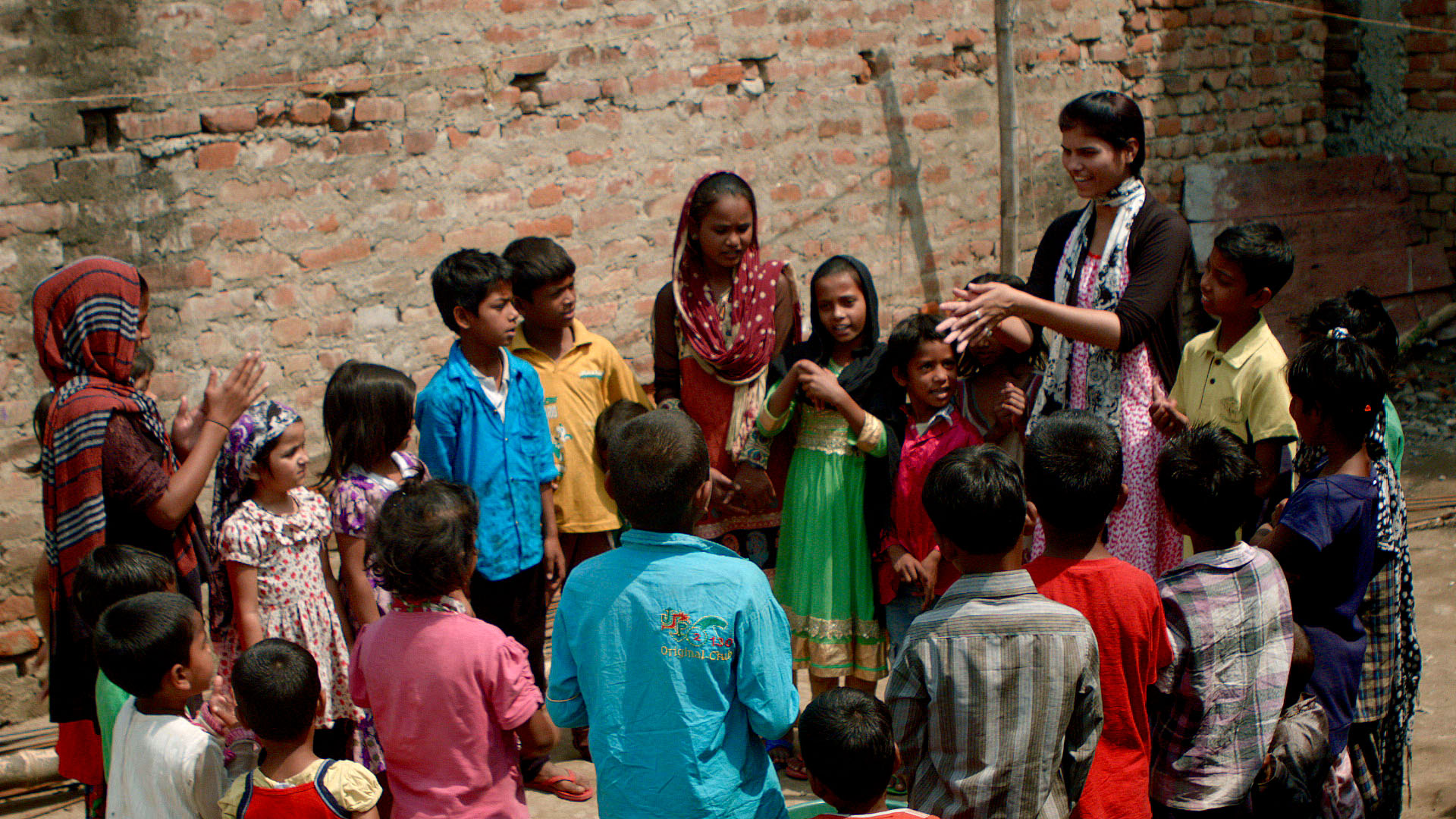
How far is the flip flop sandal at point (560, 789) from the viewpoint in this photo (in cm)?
354

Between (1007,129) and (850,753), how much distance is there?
15.8 ft

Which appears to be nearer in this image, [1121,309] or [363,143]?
[1121,309]

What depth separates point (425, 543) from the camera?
2.32 metres

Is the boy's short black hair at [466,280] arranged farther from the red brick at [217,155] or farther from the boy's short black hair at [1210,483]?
the boy's short black hair at [1210,483]

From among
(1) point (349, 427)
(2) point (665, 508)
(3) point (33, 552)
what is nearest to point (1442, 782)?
(2) point (665, 508)

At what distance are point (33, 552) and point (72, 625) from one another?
1.51 meters

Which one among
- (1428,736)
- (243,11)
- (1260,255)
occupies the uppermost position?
(243,11)

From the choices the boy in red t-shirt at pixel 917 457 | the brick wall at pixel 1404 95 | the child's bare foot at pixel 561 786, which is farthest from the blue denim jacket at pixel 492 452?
the brick wall at pixel 1404 95

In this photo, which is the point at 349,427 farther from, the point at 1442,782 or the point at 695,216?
the point at 1442,782

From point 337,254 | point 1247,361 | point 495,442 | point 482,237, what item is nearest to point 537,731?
point 495,442

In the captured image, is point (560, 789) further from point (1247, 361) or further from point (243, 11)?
point (243, 11)

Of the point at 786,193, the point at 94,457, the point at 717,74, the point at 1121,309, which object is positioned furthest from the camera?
the point at 786,193

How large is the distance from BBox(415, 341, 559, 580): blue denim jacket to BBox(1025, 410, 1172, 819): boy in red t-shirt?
1.76 metres

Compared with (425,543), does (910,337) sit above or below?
Answer: above
